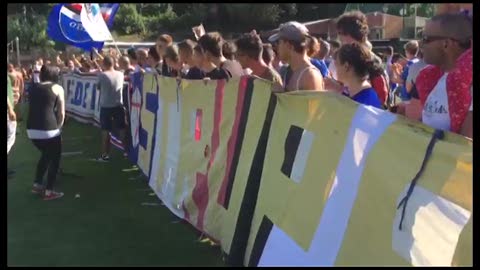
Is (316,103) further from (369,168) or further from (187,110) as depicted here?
(187,110)

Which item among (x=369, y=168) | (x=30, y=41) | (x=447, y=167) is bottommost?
(x=30, y=41)

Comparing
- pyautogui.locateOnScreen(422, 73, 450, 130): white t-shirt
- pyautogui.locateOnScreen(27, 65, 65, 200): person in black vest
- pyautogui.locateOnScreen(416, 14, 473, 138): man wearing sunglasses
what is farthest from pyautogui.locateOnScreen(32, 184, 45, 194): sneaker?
pyautogui.locateOnScreen(422, 73, 450, 130): white t-shirt

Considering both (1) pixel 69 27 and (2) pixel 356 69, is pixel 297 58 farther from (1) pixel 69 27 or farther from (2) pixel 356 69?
(1) pixel 69 27

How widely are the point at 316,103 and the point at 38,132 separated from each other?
13.4 ft

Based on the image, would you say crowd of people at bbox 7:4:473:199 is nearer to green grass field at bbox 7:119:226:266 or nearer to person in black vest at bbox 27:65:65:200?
person in black vest at bbox 27:65:65:200

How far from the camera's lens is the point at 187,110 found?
5676mm

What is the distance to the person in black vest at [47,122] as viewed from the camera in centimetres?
629

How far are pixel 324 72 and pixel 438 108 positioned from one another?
329cm

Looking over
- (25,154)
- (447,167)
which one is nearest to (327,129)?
(447,167)

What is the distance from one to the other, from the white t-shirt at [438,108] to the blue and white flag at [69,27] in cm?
1085

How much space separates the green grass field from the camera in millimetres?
4469

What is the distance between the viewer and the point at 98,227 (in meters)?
5.42

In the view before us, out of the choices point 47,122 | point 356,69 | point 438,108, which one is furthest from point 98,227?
point 438,108

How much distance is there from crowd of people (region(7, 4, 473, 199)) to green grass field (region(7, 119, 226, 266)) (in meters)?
0.55
